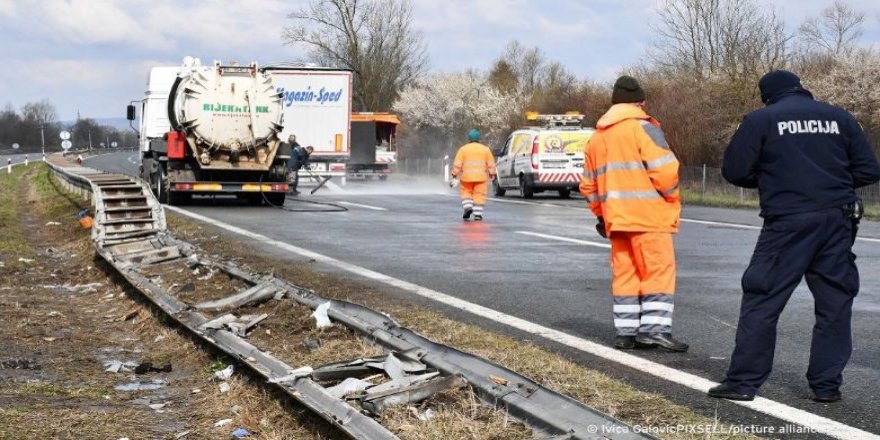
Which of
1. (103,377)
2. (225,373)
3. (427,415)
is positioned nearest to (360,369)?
(427,415)

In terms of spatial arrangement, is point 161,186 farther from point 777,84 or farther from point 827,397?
point 827,397

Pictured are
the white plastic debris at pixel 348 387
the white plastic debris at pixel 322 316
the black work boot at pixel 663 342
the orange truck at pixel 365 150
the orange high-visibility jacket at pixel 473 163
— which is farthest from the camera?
the orange truck at pixel 365 150

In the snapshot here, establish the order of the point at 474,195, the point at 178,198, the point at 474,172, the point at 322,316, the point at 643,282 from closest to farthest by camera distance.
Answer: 1. the point at 643,282
2. the point at 322,316
3. the point at 474,172
4. the point at 474,195
5. the point at 178,198

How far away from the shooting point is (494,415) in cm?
489

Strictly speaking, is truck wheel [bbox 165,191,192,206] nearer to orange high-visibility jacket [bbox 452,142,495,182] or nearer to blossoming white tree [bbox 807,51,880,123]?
orange high-visibility jacket [bbox 452,142,495,182]

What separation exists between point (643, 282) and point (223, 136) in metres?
17.9

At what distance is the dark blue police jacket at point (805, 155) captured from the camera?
560 cm

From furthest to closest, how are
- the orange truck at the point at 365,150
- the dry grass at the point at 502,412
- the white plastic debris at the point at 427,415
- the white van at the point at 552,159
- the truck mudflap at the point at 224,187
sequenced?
the orange truck at the point at 365,150 < the white van at the point at 552,159 < the truck mudflap at the point at 224,187 < the white plastic debris at the point at 427,415 < the dry grass at the point at 502,412

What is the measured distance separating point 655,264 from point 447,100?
7937 cm

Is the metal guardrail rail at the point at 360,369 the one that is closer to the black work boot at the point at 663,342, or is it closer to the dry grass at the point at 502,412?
the dry grass at the point at 502,412

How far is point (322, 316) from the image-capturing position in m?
7.55

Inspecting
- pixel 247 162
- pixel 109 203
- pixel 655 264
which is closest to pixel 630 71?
pixel 247 162

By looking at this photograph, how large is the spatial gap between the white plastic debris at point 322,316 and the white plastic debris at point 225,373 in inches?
33.4

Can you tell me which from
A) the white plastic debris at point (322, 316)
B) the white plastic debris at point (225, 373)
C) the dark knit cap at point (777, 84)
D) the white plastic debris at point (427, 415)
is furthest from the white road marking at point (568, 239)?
the white plastic debris at point (427, 415)
